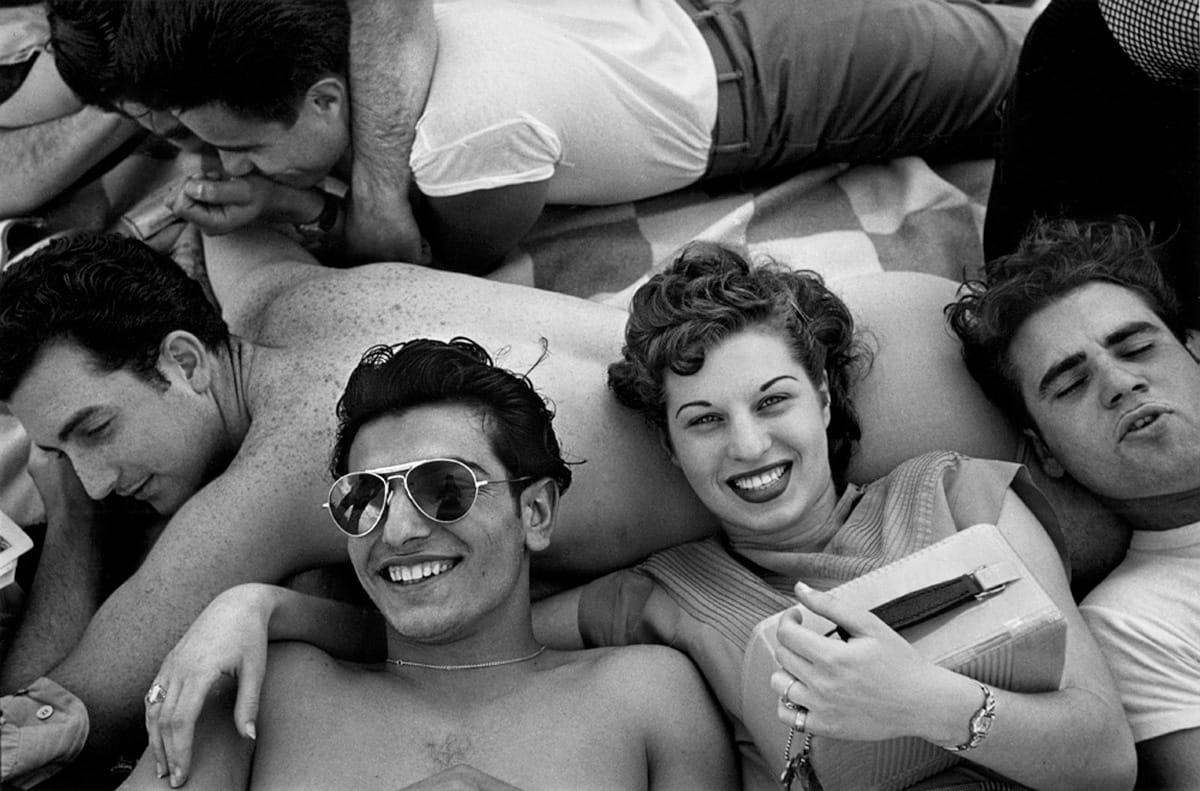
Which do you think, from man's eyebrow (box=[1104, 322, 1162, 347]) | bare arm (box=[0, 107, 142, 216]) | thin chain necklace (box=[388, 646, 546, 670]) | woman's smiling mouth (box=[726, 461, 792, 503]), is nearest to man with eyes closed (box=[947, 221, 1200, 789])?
man's eyebrow (box=[1104, 322, 1162, 347])

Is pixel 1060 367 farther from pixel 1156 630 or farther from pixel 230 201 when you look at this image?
pixel 230 201

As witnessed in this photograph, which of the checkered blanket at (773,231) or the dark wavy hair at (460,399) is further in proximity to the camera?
the checkered blanket at (773,231)

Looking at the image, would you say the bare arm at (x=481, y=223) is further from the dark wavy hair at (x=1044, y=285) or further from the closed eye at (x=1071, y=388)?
the closed eye at (x=1071, y=388)

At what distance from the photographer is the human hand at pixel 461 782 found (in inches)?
72.0

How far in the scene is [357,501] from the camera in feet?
6.54

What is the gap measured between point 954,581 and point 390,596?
839mm

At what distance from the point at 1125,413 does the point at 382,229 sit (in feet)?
4.60

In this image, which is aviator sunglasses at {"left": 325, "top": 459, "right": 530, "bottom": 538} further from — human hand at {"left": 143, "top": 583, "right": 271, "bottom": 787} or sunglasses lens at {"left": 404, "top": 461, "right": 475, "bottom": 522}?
human hand at {"left": 143, "top": 583, "right": 271, "bottom": 787}

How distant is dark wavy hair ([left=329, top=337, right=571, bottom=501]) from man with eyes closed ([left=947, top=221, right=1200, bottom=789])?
820mm

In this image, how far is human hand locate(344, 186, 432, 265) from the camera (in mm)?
2539

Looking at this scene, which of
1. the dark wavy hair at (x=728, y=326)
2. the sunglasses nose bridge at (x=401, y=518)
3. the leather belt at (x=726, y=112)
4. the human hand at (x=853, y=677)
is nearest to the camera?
the human hand at (x=853, y=677)

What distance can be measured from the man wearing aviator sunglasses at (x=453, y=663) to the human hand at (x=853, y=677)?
0.40 m

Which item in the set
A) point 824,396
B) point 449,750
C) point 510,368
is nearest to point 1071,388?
point 824,396

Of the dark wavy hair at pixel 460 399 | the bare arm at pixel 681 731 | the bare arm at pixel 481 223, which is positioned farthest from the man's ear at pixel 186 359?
the bare arm at pixel 681 731
